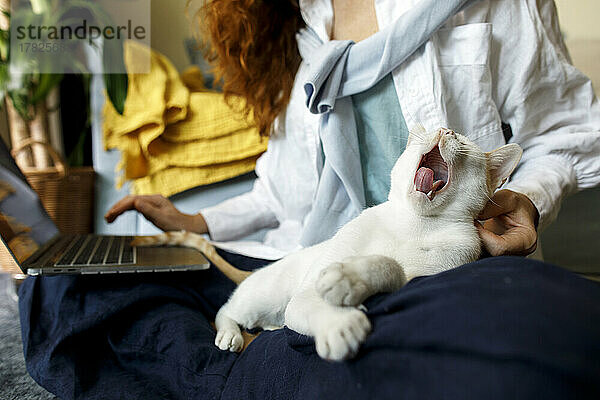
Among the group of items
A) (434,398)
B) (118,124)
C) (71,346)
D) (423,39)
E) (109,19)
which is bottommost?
(71,346)

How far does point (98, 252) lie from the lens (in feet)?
2.35

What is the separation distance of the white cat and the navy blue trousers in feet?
0.07

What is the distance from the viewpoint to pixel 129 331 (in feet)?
1.95

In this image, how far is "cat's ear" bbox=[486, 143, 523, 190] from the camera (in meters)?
0.39

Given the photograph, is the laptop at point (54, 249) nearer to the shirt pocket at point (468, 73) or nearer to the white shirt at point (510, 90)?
the white shirt at point (510, 90)

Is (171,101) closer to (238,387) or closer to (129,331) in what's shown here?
(129,331)

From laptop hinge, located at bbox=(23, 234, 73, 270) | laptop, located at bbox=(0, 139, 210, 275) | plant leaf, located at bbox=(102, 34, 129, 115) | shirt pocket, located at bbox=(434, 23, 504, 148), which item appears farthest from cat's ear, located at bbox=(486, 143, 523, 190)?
plant leaf, located at bbox=(102, 34, 129, 115)

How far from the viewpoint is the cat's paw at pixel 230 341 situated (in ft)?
1.67

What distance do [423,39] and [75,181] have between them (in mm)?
1123

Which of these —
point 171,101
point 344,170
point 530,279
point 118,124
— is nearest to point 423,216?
point 530,279

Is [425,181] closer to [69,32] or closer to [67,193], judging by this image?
[67,193]

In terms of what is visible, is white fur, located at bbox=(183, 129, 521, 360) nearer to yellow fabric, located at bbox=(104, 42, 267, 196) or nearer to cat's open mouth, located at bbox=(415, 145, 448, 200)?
cat's open mouth, located at bbox=(415, 145, 448, 200)

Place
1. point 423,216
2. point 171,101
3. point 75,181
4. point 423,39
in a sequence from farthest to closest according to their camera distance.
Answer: point 75,181 → point 171,101 → point 423,39 → point 423,216

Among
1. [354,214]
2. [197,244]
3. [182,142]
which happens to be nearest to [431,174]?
[354,214]
